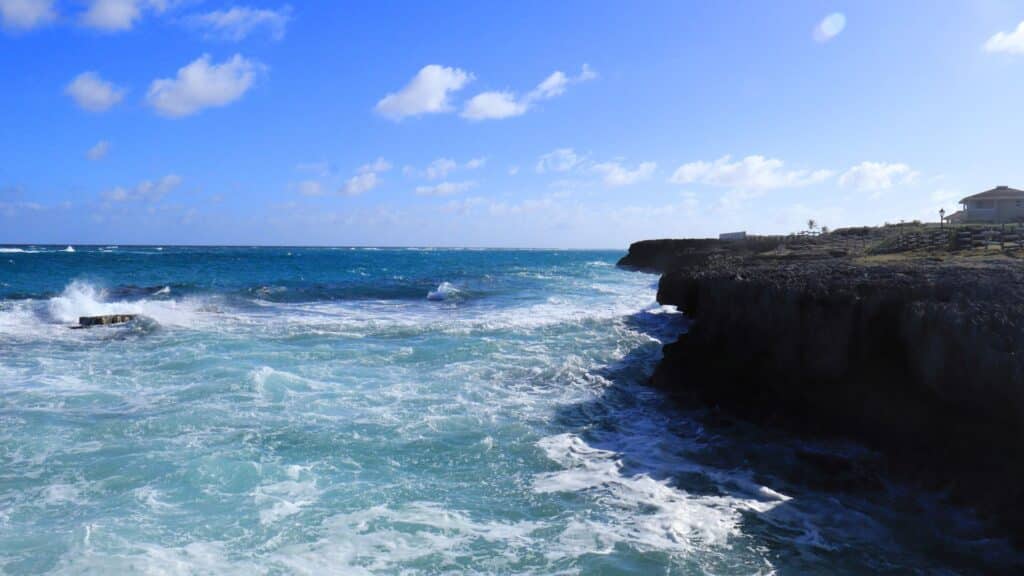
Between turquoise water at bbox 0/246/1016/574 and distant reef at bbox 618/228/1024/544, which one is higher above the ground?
distant reef at bbox 618/228/1024/544

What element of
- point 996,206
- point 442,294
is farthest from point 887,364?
point 996,206

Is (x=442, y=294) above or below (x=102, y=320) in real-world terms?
above

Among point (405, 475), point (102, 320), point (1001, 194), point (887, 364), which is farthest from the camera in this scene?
point (1001, 194)

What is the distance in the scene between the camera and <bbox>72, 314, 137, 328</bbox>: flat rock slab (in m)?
25.2

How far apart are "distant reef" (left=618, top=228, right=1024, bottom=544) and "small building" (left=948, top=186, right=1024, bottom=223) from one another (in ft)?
77.1

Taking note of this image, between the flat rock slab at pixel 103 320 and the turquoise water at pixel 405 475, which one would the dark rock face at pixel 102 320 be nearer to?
the flat rock slab at pixel 103 320

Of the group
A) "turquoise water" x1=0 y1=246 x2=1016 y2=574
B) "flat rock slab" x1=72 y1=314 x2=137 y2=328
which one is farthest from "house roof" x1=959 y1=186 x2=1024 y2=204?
"flat rock slab" x1=72 y1=314 x2=137 y2=328

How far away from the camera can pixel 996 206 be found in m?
37.5

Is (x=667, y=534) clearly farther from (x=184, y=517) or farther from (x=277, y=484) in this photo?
(x=184, y=517)

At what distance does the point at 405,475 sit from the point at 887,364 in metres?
8.84

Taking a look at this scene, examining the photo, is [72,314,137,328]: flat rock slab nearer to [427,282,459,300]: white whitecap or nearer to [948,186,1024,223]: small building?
[427,282,459,300]: white whitecap

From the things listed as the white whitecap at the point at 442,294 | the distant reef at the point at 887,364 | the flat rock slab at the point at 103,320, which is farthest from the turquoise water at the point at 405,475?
the white whitecap at the point at 442,294

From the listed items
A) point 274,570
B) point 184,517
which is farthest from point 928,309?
point 184,517

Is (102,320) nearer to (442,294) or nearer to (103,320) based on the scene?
(103,320)
